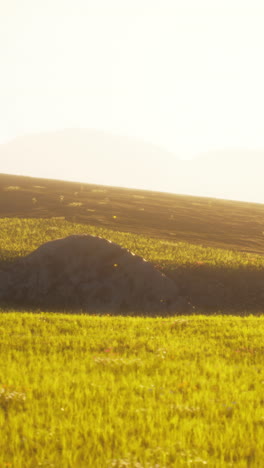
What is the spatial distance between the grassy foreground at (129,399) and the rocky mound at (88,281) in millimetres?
7682

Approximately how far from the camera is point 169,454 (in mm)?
5910

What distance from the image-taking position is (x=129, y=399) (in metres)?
7.95

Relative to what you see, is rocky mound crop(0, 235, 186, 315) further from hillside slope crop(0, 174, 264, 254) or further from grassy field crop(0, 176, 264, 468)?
hillside slope crop(0, 174, 264, 254)

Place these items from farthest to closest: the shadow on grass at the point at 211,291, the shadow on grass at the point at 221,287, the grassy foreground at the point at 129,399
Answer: the shadow on grass at the point at 221,287 < the shadow on grass at the point at 211,291 < the grassy foreground at the point at 129,399

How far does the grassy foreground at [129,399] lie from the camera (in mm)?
5941

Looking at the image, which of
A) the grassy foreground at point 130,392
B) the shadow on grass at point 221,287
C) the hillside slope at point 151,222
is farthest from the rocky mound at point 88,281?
the hillside slope at point 151,222

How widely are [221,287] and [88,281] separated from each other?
7.76 m

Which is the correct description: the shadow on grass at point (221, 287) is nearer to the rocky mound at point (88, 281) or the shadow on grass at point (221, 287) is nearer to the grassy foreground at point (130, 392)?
the rocky mound at point (88, 281)

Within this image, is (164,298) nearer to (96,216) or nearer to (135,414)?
(135,414)

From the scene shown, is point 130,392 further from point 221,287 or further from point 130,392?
point 221,287

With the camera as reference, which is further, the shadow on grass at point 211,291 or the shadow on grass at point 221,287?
the shadow on grass at point 221,287

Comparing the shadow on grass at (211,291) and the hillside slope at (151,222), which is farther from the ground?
the hillside slope at (151,222)

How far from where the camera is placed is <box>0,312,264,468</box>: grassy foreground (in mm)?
5941

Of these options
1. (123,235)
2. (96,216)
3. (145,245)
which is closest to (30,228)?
(123,235)
